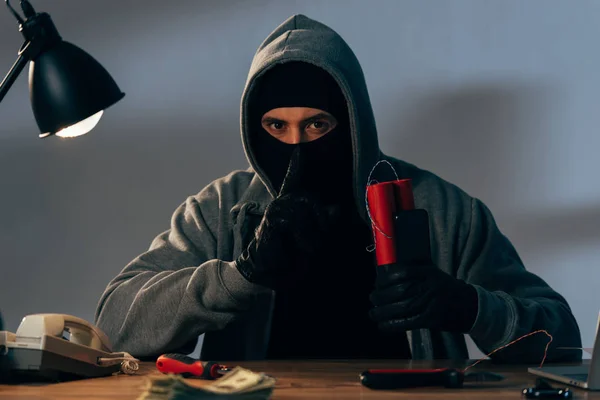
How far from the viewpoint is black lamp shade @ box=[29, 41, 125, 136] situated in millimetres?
1540

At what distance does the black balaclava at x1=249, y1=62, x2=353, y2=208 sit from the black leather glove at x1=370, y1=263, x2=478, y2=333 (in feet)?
1.41

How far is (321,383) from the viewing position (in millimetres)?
1179

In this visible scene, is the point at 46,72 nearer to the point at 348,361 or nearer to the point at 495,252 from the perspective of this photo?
the point at 348,361

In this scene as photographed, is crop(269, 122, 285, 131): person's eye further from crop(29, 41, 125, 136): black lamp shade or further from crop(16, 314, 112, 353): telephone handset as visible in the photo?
crop(16, 314, 112, 353): telephone handset

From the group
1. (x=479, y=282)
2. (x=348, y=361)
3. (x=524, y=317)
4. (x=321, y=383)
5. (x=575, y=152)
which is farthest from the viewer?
(x=575, y=152)

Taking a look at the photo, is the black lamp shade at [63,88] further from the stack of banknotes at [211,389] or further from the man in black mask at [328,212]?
the stack of banknotes at [211,389]

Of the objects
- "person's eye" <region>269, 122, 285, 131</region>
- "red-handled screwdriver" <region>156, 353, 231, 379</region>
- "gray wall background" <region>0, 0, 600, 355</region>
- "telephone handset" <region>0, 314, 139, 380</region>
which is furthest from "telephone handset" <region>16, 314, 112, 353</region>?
"gray wall background" <region>0, 0, 600, 355</region>

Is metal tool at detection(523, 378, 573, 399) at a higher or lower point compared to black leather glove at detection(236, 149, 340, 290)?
lower

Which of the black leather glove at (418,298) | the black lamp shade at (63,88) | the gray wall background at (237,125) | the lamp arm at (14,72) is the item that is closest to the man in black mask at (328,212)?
the black leather glove at (418,298)

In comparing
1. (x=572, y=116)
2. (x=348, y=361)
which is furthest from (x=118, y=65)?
(x=348, y=361)

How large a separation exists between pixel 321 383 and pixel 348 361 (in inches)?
12.3

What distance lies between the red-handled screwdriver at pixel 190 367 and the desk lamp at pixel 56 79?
21.3 inches

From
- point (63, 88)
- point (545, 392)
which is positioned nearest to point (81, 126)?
point (63, 88)

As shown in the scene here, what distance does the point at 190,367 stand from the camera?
1.18m
